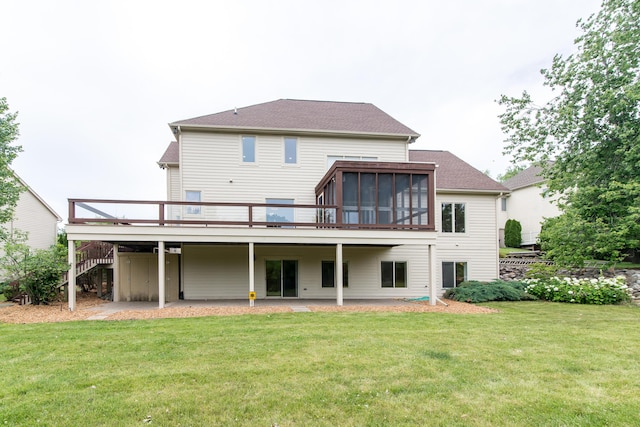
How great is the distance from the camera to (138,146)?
82.1ft

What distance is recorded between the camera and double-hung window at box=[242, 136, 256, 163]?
1500 centimetres

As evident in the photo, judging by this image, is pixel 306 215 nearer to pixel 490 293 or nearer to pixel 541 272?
pixel 490 293

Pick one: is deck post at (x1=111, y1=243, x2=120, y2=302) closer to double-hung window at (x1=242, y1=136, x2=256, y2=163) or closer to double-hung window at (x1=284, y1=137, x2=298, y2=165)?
double-hung window at (x1=242, y1=136, x2=256, y2=163)

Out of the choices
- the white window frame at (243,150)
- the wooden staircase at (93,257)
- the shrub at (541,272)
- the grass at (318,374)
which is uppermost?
the white window frame at (243,150)

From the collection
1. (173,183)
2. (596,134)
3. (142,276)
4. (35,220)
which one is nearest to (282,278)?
(142,276)

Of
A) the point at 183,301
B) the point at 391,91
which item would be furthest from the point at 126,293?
the point at 391,91

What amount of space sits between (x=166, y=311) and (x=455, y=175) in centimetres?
1350

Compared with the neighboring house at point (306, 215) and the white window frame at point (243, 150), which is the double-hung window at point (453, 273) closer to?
the neighboring house at point (306, 215)

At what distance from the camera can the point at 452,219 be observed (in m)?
16.3

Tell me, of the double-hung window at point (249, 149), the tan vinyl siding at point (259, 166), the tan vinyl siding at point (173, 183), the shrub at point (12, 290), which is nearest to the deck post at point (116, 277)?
the tan vinyl siding at point (173, 183)

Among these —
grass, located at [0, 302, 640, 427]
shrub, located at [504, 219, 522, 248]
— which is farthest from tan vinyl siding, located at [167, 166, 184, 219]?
shrub, located at [504, 219, 522, 248]

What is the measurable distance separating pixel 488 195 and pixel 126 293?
53.3 ft

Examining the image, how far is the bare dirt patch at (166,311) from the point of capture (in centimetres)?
1006

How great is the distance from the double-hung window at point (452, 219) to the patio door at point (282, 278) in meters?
7.00
